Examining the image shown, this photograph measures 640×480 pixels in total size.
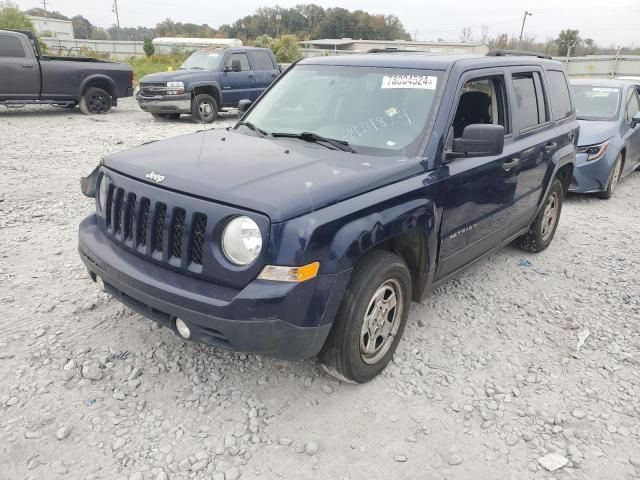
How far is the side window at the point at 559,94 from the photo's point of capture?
4992mm

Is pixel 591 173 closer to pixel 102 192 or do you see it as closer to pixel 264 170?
pixel 264 170

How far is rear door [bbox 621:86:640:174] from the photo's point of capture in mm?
7934

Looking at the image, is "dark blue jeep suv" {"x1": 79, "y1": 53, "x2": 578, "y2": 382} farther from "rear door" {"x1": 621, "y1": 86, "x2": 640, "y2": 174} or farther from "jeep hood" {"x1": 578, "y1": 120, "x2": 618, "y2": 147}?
"rear door" {"x1": 621, "y1": 86, "x2": 640, "y2": 174}

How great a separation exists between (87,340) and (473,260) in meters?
2.80

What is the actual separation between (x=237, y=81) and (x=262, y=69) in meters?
1.00

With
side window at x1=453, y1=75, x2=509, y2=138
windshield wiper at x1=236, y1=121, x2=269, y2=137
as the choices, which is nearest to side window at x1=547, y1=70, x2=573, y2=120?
side window at x1=453, y1=75, x2=509, y2=138

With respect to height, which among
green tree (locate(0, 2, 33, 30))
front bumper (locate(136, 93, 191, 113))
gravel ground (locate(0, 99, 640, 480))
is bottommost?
gravel ground (locate(0, 99, 640, 480))

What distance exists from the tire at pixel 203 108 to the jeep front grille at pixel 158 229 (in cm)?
1090

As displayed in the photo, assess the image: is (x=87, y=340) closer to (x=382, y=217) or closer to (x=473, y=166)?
(x=382, y=217)

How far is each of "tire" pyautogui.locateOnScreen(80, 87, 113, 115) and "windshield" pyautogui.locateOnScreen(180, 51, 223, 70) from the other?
220 centimetres

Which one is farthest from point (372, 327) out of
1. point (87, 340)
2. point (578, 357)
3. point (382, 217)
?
point (87, 340)

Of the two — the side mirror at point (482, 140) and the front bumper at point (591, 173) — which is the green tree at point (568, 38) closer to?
the front bumper at point (591, 173)

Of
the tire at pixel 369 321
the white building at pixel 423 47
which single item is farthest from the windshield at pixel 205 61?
the tire at pixel 369 321

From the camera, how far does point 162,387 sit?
3082 mm
